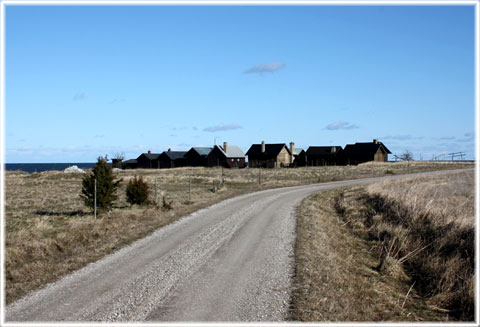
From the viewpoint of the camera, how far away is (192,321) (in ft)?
23.4

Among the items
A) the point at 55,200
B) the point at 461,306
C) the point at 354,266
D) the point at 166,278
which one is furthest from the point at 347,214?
the point at 55,200

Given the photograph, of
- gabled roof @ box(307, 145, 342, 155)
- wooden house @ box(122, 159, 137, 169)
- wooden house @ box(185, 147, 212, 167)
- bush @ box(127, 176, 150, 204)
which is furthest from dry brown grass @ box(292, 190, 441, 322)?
wooden house @ box(122, 159, 137, 169)

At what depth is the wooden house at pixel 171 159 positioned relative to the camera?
324ft

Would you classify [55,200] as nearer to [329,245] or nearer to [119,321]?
[329,245]

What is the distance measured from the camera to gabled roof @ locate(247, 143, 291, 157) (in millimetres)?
92125

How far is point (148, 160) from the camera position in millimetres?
103562

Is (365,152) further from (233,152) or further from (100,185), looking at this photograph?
(100,185)

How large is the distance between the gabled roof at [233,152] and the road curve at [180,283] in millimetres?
74920

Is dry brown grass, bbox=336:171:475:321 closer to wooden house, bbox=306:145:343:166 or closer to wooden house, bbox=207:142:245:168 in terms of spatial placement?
wooden house, bbox=207:142:245:168

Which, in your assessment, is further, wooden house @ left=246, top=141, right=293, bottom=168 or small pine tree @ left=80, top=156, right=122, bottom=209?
wooden house @ left=246, top=141, right=293, bottom=168

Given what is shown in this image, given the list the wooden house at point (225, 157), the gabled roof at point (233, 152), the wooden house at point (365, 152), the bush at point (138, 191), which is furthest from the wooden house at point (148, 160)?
the bush at point (138, 191)

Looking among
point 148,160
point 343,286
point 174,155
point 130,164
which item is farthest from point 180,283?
point 130,164

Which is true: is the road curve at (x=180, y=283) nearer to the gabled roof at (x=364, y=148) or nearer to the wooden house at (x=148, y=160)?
the gabled roof at (x=364, y=148)

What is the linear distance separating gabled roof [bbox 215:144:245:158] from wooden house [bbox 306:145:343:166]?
1571cm
